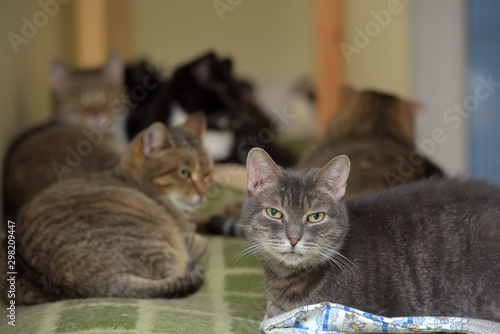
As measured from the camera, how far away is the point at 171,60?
6566mm

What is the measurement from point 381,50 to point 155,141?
2.06 m

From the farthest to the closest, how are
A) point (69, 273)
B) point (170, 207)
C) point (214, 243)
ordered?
point (214, 243)
point (170, 207)
point (69, 273)

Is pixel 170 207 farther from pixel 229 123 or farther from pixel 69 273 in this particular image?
pixel 229 123

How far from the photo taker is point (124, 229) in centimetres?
270

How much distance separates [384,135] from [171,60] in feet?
11.4

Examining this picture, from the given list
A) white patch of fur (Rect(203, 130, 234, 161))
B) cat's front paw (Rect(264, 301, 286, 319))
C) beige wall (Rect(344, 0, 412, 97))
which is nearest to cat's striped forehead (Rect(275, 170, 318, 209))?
cat's front paw (Rect(264, 301, 286, 319))

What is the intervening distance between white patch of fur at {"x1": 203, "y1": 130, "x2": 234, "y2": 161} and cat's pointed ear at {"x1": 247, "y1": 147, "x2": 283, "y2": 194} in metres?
2.13

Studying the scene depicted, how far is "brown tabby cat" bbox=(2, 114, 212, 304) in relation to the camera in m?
2.57

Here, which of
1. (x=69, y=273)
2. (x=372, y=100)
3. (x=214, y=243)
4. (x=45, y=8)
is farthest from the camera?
(x=45, y=8)

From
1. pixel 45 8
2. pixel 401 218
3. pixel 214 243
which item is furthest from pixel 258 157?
pixel 45 8

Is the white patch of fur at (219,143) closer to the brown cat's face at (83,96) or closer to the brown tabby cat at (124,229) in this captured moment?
the brown cat's face at (83,96)

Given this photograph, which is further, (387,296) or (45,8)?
(45,8)

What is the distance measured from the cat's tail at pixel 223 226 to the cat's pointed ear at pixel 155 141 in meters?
0.59

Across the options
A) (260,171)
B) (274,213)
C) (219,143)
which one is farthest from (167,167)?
(219,143)
